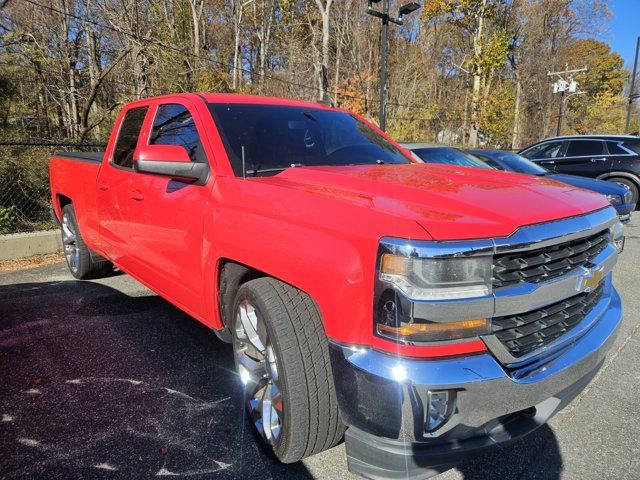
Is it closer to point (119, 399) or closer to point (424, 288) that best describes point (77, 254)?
point (119, 399)

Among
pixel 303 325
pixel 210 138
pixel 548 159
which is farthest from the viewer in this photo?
pixel 548 159

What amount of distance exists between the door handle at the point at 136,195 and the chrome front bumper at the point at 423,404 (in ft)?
7.18

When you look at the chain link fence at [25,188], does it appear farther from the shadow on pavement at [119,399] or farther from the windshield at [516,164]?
the windshield at [516,164]

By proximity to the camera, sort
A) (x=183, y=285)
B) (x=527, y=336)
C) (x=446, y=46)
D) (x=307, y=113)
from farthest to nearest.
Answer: (x=446, y=46)
(x=307, y=113)
(x=183, y=285)
(x=527, y=336)

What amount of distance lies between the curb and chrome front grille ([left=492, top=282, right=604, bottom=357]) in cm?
661

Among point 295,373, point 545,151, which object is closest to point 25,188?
point 295,373

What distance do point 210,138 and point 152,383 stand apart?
1664 mm

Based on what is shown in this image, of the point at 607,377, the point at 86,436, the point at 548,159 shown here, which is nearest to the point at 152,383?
the point at 86,436

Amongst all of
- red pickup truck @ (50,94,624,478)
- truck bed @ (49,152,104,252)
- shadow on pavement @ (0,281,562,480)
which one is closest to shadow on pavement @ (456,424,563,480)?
shadow on pavement @ (0,281,562,480)

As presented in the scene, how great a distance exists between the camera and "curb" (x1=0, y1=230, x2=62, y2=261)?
611cm

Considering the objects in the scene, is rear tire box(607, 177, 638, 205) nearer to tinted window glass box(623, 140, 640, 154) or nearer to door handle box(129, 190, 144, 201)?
tinted window glass box(623, 140, 640, 154)

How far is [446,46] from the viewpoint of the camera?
1131 inches

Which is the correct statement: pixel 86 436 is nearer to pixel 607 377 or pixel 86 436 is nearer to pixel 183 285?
pixel 183 285

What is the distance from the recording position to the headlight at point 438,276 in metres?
1.58
